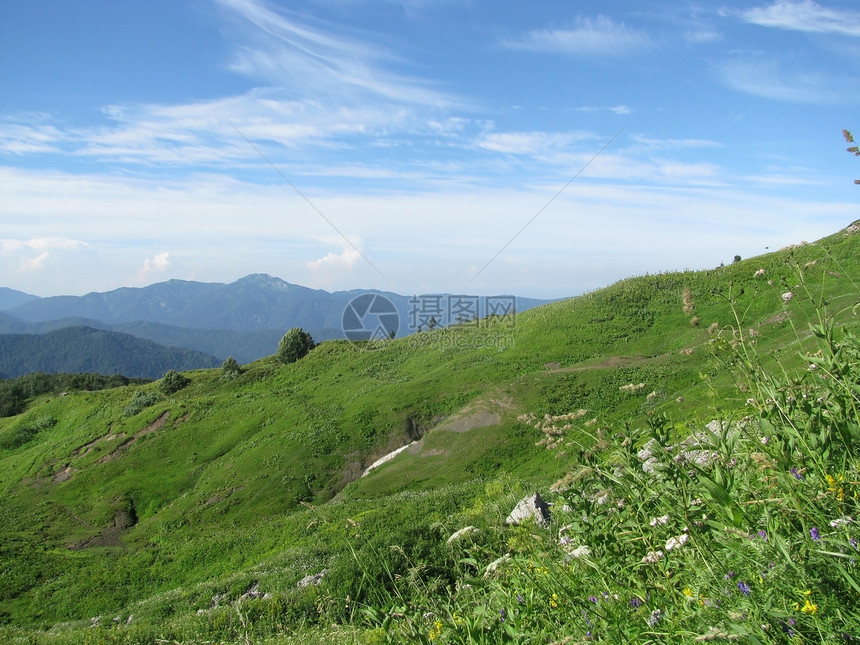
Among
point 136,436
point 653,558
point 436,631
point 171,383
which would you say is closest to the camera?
point 653,558

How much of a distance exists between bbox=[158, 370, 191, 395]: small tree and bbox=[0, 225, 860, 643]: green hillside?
14.7 ft

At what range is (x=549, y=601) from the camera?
13.1 feet

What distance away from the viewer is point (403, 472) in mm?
31016

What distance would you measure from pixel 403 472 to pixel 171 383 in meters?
50.1

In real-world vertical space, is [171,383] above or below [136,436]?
above

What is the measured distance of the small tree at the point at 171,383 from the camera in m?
68.0

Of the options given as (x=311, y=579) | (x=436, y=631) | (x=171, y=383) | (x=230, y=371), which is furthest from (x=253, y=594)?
(x=171, y=383)

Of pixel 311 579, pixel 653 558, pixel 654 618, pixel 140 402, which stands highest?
pixel 653 558

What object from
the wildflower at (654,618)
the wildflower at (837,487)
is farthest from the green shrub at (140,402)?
the wildflower at (837,487)

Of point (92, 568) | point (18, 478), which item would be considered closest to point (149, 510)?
point (92, 568)

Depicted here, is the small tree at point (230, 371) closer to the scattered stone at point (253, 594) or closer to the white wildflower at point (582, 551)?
the scattered stone at point (253, 594)

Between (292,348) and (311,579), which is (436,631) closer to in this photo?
(311,579)

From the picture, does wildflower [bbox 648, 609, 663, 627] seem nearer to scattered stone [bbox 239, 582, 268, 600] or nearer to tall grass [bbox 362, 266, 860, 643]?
tall grass [bbox 362, 266, 860, 643]

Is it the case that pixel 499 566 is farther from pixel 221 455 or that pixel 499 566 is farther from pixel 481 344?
pixel 481 344
